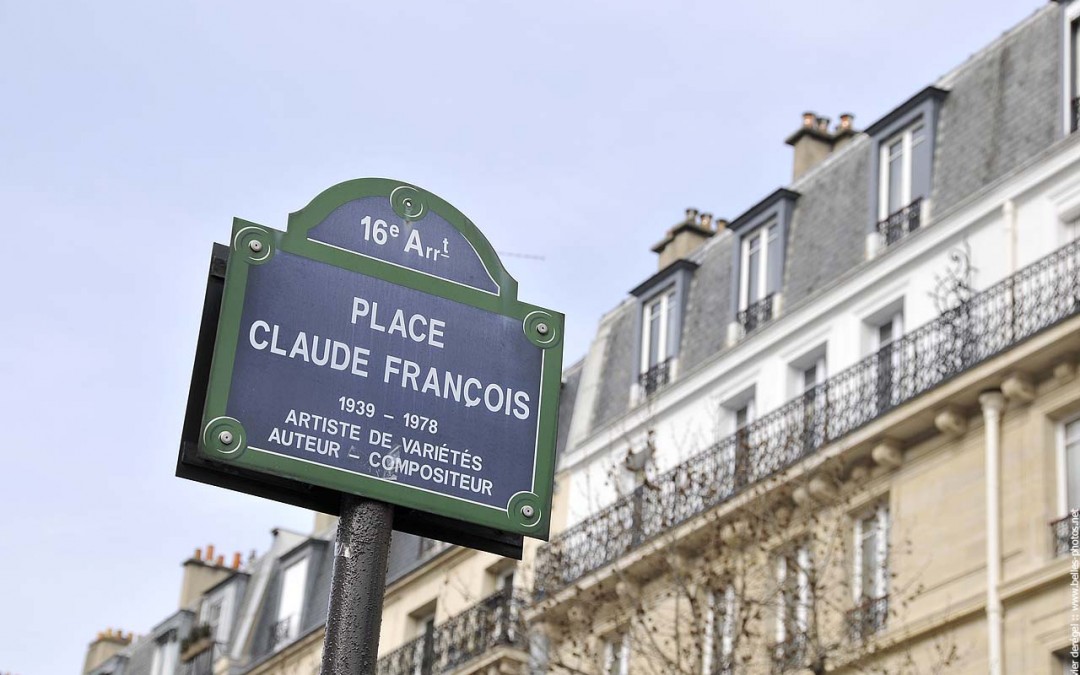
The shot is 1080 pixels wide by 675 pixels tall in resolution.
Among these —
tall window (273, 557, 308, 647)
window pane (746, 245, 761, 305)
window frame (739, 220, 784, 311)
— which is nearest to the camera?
window frame (739, 220, 784, 311)

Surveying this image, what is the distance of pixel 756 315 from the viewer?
27.0 meters

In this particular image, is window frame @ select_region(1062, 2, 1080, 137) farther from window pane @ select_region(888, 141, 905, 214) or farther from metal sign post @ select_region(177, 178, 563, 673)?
metal sign post @ select_region(177, 178, 563, 673)

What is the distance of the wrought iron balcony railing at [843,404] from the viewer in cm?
2144

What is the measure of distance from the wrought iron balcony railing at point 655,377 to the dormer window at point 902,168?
15.2 ft

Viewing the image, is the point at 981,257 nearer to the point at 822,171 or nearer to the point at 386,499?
the point at 822,171

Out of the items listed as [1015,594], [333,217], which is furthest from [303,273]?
[1015,594]

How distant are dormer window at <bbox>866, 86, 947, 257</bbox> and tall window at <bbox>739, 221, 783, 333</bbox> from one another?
2160 millimetres

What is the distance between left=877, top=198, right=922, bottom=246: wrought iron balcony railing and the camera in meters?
24.4

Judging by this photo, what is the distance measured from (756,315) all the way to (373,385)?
22231 millimetres

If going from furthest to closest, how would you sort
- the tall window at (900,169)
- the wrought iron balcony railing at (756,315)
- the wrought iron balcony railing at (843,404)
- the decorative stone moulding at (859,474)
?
the wrought iron balcony railing at (756,315) < the tall window at (900,169) < the decorative stone moulding at (859,474) < the wrought iron balcony railing at (843,404)

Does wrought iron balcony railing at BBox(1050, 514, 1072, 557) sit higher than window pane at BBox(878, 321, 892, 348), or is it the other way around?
window pane at BBox(878, 321, 892, 348)

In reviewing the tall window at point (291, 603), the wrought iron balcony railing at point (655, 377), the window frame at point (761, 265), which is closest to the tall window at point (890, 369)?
the window frame at point (761, 265)

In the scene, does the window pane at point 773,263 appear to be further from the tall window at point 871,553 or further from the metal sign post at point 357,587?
the metal sign post at point 357,587

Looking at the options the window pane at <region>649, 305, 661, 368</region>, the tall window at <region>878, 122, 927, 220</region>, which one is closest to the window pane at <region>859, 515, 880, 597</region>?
the tall window at <region>878, 122, 927, 220</region>
